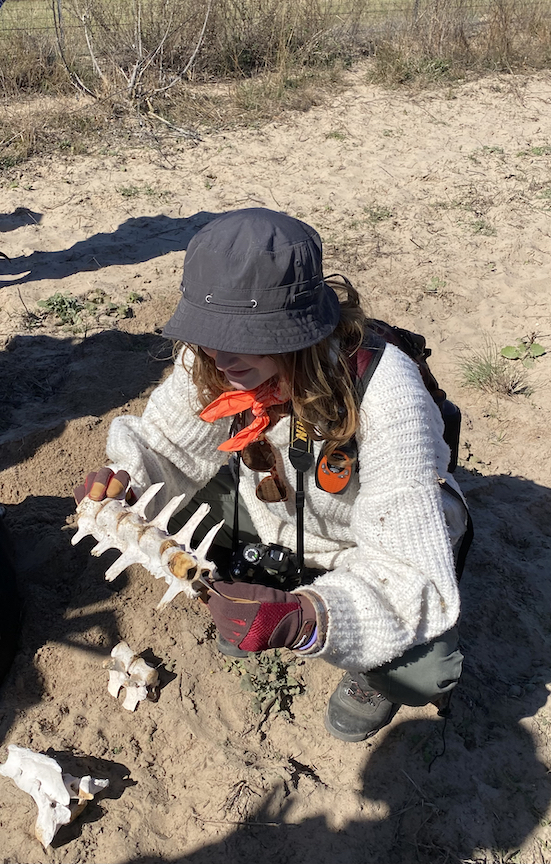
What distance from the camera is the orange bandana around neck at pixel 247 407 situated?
70.5 inches

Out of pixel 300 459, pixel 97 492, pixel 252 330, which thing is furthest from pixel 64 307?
pixel 252 330

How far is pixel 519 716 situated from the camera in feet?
7.37

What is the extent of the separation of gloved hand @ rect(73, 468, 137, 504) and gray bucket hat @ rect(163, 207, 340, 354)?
52cm

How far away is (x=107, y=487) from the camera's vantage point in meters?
1.87

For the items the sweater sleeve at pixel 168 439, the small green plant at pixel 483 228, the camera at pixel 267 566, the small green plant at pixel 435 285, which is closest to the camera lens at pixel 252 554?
the camera at pixel 267 566

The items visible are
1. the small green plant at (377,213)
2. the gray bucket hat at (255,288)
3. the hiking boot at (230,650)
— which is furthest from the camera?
the small green plant at (377,213)

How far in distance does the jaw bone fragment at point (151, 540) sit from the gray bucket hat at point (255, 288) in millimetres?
467

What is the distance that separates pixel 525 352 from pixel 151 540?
Answer: 2.93 metres

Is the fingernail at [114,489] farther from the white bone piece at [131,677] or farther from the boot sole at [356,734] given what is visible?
the boot sole at [356,734]

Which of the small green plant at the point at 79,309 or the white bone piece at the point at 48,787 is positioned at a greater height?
the small green plant at the point at 79,309

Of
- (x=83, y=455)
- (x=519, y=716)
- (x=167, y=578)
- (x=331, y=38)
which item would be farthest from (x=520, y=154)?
(x=167, y=578)

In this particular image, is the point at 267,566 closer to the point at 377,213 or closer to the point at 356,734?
the point at 356,734

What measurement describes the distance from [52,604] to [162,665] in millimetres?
479

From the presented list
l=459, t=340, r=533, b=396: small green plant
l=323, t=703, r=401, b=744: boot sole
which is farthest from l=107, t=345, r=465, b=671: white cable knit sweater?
l=459, t=340, r=533, b=396: small green plant
